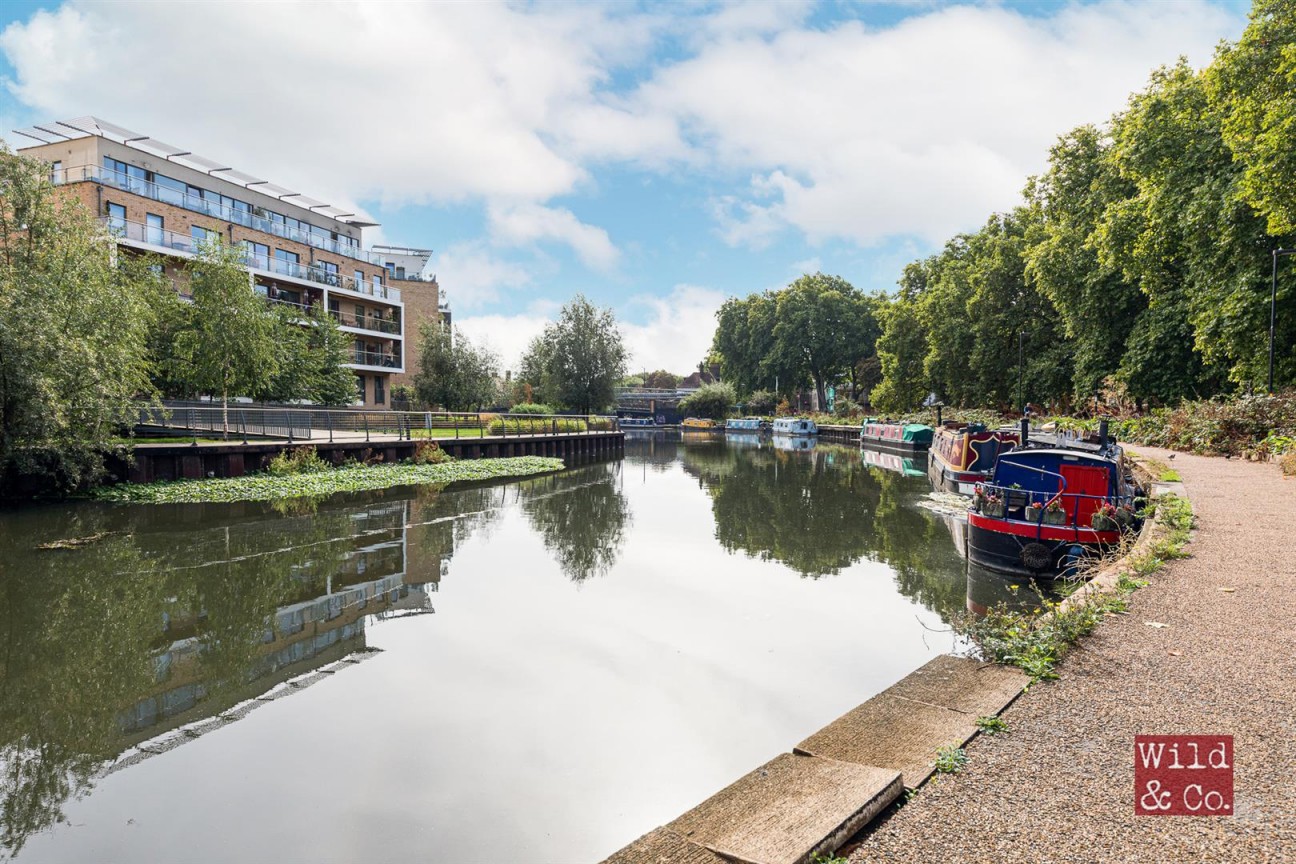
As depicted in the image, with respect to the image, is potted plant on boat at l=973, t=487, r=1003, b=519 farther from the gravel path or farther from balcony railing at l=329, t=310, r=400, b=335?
balcony railing at l=329, t=310, r=400, b=335

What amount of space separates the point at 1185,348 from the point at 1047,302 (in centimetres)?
1364

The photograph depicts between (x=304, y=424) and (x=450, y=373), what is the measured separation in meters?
18.7

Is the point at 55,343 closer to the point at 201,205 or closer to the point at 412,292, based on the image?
the point at 201,205

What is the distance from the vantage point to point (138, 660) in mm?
6871

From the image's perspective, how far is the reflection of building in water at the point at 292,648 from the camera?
5.72 meters

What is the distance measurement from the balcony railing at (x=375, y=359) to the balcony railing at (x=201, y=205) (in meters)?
5.96

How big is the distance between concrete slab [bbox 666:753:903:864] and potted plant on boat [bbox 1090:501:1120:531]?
7.14 metres

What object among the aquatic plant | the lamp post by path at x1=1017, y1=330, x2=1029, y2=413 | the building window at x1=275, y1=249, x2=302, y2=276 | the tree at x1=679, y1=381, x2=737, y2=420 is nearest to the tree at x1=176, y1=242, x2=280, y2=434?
the aquatic plant

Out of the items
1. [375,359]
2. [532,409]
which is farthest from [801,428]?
[375,359]

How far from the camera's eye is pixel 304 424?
2223 centimetres

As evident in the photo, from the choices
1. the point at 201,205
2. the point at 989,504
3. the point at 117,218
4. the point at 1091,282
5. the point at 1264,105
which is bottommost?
the point at 989,504

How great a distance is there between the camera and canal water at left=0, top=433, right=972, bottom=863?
4215mm

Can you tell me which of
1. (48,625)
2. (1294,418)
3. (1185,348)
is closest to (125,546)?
(48,625)

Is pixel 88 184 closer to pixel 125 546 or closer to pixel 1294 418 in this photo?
pixel 125 546
